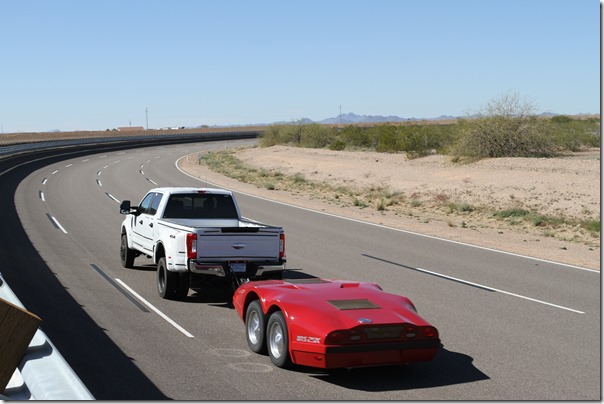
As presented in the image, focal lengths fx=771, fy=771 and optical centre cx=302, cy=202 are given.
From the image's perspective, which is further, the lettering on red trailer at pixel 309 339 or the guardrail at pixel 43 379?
the lettering on red trailer at pixel 309 339

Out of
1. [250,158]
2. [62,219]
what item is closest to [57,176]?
[62,219]

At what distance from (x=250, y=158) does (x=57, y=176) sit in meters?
24.1

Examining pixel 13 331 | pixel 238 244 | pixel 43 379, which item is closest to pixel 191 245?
pixel 238 244

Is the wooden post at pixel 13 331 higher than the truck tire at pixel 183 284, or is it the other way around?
the wooden post at pixel 13 331

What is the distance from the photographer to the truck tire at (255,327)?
9086 millimetres

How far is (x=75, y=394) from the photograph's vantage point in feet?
17.8

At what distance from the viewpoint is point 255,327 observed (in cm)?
942

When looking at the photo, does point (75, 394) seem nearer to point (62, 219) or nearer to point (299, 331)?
point (299, 331)

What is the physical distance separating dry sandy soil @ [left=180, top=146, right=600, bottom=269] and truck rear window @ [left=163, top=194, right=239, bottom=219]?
795cm

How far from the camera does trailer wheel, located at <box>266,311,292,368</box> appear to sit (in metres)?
8.46

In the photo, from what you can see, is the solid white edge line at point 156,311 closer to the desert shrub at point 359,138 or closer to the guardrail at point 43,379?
the guardrail at point 43,379

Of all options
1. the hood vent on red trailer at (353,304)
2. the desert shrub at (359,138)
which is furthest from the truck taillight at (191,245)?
the desert shrub at (359,138)

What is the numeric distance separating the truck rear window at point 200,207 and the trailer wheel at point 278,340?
216 inches

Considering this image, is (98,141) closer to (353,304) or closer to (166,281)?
(166,281)
